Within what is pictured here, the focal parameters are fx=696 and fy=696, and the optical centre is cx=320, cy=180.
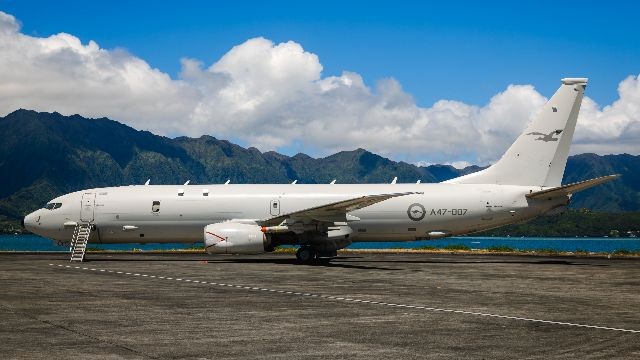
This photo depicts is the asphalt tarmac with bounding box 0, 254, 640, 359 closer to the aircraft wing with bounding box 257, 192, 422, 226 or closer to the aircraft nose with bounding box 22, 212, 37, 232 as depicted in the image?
the aircraft wing with bounding box 257, 192, 422, 226

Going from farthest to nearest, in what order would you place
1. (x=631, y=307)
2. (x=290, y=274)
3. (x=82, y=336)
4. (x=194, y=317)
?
(x=290, y=274)
(x=631, y=307)
(x=194, y=317)
(x=82, y=336)

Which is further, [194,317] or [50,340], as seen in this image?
[194,317]

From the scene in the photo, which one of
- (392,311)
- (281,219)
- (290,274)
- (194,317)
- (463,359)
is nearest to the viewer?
(463,359)

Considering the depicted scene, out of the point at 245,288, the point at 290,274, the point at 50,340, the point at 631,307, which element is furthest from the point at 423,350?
the point at 290,274

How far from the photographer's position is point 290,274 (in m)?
28.5

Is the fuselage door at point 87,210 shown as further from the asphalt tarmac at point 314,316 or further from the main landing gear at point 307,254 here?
the main landing gear at point 307,254

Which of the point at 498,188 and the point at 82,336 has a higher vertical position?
the point at 498,188

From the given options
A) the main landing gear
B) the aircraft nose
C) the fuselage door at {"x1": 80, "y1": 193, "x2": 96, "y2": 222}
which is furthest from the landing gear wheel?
the aircraft nose

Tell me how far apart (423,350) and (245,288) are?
1142 centimetres

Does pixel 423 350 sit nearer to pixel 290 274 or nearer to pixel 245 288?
pixel 245 288

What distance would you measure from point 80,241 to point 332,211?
1428 centimetres

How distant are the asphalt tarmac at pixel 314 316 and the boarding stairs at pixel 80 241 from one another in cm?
954

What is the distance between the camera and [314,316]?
50.8 ft

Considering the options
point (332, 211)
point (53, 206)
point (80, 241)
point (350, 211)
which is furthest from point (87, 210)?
point (350, 211)
